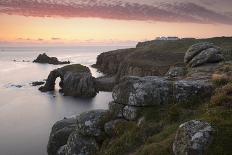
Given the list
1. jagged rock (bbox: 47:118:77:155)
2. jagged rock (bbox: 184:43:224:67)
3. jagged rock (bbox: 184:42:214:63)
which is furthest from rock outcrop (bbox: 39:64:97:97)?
jagged rock (bbox: 184:43:224:67)

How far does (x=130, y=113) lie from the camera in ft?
93.3

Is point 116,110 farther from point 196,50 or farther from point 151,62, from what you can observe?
point 151,62

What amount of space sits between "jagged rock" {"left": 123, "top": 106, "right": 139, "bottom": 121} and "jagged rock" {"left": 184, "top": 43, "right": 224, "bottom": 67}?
13809 mm

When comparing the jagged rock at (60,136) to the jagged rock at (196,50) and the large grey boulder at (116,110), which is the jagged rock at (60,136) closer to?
the large grey boulder at (116,110)

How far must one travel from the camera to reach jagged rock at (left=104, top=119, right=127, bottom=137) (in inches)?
1102

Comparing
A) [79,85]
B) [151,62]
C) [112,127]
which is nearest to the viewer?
[112,127]

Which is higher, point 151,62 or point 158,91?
point 158,91

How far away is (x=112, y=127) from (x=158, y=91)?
15.8ft

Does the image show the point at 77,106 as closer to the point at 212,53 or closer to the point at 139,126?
the point at 212,53

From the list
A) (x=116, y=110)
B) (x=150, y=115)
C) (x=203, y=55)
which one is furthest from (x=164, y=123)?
(x=203, y=55)

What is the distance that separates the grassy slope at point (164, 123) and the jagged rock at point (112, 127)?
0.53 metres

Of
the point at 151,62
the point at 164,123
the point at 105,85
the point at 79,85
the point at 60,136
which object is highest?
the point at 164,123

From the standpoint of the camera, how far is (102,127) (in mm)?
29250

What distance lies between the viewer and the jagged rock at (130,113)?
28.1 metres
